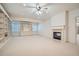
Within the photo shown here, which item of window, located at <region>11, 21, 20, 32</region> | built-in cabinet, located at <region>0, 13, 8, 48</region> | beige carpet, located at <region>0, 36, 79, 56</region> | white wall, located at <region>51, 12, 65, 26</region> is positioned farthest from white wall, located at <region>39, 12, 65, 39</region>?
built-in cabinet, located at <region>0, 13, 8, 48</region>

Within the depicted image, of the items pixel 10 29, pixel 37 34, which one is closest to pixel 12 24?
pixel 10 29

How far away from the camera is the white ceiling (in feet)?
5.42

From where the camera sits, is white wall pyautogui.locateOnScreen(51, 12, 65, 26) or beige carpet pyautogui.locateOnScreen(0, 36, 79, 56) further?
white wall pyautogui.locateOnScreen(51, 12, 65, 26)

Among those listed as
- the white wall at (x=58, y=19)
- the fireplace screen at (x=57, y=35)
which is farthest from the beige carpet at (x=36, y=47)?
the white wall at (x=58, y=19)

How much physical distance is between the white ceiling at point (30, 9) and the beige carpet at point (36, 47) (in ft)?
→ 1.36

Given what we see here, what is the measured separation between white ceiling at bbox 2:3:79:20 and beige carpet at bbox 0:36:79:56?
1.36 ft

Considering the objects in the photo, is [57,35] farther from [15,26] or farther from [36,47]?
[15,26]

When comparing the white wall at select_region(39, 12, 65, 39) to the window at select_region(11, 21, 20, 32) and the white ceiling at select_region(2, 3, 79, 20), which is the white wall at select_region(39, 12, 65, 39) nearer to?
the white ceiling at select_region(2, 3, 79, 20)

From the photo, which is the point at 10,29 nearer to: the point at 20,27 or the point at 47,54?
the point at 20,27

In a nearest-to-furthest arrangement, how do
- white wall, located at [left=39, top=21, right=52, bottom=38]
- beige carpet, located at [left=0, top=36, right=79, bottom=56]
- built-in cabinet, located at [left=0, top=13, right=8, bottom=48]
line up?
beige carpet, located at [left=0, top=36, right=79, bottom=56] → built-in cabinet, located at [left=0, top=13, right=8, bottom=48] → white wall, located at [left=39, top=21, right=52, bottom=38]

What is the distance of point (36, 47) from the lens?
1.80 metres

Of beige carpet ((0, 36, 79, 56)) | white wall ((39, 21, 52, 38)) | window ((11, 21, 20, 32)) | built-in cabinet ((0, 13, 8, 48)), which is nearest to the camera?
beige carpet ((0, 36, 79, 56))

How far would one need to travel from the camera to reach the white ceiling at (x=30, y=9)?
1651 millimetres

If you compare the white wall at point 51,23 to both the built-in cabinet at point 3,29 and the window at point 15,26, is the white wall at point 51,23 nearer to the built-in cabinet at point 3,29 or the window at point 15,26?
the window at point 15,26
